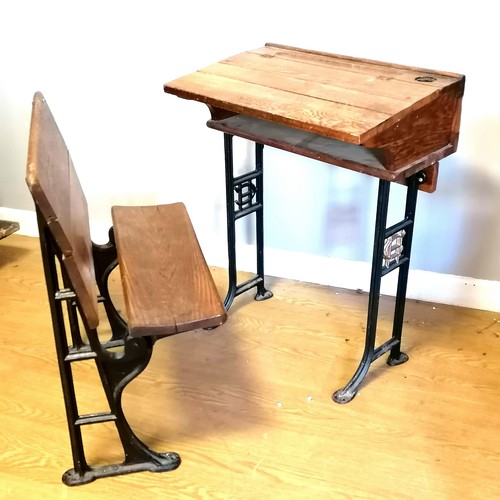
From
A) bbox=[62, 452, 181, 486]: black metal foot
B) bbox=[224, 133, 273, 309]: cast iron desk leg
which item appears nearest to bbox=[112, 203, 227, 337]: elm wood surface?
bbox=[224, 133, 273, 309]: cast iron desk leg

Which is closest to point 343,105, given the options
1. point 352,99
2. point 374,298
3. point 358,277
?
point 352,99

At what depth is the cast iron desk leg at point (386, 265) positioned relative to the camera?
1.89 metres

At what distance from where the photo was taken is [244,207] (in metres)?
2.49

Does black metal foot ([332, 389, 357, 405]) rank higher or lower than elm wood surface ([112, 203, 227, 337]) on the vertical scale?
lower

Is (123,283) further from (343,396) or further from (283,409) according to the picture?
(343,396)

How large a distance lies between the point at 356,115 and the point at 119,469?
1.12 meters

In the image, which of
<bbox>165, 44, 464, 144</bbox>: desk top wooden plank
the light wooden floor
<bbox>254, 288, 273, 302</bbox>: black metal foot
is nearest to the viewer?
<bbox>165, 44, 464, 144</bbox>: desk top wooden plank

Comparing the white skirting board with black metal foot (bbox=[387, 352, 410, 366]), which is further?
the white skirting board

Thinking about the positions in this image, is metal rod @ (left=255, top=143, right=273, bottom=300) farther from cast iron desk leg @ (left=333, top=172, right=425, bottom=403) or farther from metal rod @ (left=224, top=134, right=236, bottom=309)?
cast iron desk leg @ (left=333, top=172, right=425, bottom=403)

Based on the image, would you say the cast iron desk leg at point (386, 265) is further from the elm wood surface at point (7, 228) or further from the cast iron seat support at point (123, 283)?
the elm wood surface at point (7, 228)

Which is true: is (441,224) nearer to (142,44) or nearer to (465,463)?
(465,463)

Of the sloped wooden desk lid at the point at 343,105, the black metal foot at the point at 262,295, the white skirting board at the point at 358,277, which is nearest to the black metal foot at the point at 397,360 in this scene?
the white skirting board at the point at 358,277

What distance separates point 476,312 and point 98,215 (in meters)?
1.60

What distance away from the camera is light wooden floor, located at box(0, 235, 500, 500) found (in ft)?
5.94
